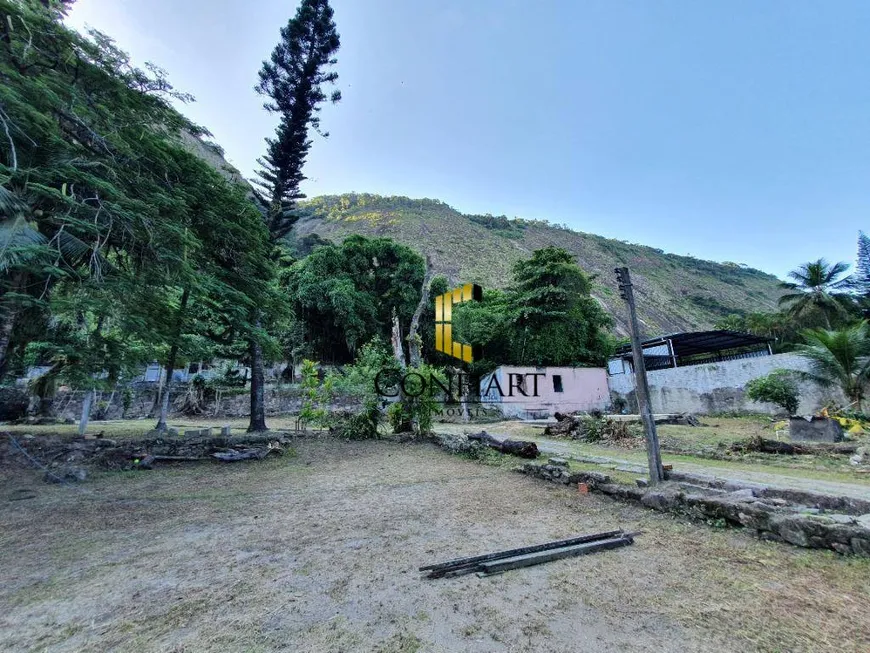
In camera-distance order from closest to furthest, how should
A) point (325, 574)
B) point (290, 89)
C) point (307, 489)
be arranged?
point (325, 574), point (307, 489), point (290, 89)

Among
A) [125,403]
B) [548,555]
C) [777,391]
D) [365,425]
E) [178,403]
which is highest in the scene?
[777,391]

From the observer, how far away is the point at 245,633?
6.75 feet

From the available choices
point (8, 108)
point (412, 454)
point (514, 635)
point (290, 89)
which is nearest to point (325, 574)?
point (514, 635)

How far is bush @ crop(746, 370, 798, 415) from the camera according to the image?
12.1m

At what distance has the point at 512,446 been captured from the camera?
8.24 m

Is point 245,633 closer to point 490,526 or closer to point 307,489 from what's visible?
point 490,526

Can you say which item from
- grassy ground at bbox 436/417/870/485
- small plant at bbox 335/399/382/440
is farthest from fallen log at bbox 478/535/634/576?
small plant at bbox 335/399/382/440

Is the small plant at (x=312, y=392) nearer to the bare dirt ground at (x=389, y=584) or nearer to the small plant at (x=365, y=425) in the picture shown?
the small plant at (x=365, y=425)

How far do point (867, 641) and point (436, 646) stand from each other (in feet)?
7.65

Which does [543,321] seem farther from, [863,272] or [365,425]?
[863,272]

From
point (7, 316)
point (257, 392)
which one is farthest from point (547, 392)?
point (7, 316)

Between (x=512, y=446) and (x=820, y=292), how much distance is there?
26993 millimetres

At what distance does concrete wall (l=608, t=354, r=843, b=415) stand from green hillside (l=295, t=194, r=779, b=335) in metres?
22.3

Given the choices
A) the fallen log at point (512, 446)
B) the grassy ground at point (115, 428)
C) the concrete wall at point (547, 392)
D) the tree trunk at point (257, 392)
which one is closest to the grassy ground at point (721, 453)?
the fallen log at point (512, 446)
